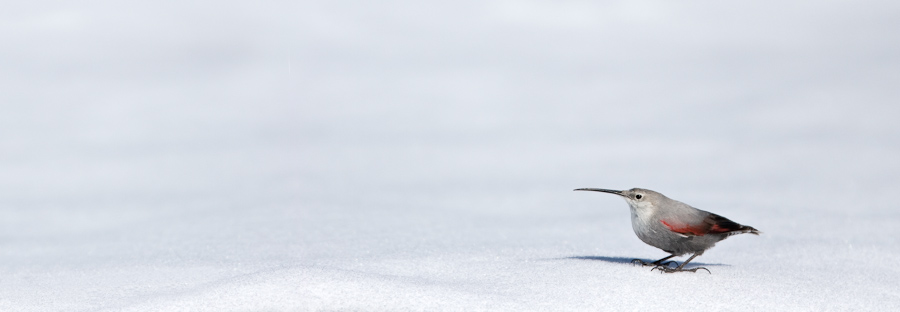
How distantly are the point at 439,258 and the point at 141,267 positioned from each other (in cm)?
215

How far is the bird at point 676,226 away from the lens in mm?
5059

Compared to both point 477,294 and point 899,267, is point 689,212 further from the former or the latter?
point 899,267

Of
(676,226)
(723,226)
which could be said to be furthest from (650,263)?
(723,226)

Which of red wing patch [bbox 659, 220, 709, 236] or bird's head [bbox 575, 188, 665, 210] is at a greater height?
bird's head [bbox 575, 188, 665, 210]

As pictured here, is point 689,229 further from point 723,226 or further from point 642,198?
point 642,198

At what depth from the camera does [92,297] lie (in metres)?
4.97

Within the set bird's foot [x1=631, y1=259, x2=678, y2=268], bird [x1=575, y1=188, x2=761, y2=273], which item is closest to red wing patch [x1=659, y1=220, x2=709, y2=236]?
bird [x1=575, y1=188, x2=761, y2=273]

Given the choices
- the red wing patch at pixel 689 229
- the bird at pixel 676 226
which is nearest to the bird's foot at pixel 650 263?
the bird at pixel 676 226

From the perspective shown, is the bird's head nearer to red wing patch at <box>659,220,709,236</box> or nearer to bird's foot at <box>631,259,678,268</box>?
red wing patch at <box>659,220,709,236</box>

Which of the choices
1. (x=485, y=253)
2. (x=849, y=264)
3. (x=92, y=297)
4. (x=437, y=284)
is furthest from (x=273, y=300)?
(x=849, y=264)

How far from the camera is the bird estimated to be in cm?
506

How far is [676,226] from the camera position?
505cm

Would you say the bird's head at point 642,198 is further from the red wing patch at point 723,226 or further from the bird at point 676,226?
the red wing patch at point 723,226

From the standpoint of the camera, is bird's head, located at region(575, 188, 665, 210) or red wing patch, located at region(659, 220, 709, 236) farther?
bird's head, located at region(575, 188, 665, 210)
